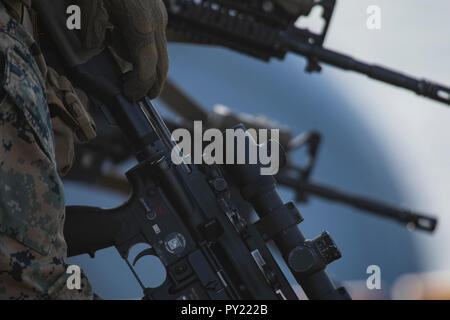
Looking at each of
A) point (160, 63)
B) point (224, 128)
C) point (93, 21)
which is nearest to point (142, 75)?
point (160, 63)

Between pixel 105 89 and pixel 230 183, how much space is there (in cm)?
59

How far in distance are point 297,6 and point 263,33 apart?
0.30 metres

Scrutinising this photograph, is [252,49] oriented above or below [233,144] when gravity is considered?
below

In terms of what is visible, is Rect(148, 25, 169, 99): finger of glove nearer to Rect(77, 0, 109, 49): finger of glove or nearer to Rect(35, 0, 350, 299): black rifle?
Rect(35, 0, 350, 299): black rifle

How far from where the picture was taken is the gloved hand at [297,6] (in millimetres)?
4812

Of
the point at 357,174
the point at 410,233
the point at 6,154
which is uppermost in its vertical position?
the point at 6,154

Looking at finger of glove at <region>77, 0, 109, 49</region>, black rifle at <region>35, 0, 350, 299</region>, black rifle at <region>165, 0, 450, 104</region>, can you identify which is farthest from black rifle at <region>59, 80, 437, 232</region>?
finger of glove at <region>77, 0, 109, 49</region>

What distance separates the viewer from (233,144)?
8.71 feet

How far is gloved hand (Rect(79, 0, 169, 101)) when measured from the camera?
8.03 feet

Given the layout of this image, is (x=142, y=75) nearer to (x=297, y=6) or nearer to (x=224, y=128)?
(x=297, y=6)
